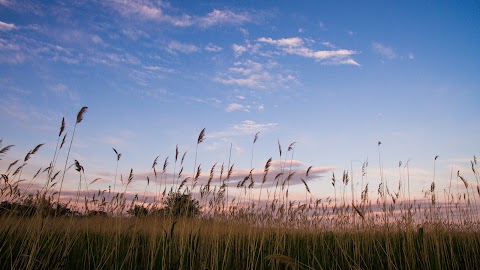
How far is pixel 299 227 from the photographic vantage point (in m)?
7.34

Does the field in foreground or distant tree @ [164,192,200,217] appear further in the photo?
distant tree @ [164,192,200,217]

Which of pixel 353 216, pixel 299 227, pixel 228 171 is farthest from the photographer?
pixel 299 227

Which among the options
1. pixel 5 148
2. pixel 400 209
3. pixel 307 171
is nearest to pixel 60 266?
pixel 5 148

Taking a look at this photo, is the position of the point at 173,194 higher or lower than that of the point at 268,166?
lower

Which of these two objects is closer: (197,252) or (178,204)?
(197,252)

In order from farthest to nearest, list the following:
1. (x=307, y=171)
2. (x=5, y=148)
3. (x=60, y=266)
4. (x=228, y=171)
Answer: (x=307, y=171), (x=228, y=171), (x=5, y=148), (x=60, y=266)

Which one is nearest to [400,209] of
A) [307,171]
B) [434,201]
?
[434,201]

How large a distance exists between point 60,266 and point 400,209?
6.19m

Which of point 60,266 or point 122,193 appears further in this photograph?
point 122,193

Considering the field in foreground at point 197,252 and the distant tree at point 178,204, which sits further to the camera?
the distant tree at point 178,204

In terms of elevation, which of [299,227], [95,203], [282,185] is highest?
[282,185]

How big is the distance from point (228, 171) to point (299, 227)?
10.2 ft

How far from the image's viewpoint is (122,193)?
6.32m

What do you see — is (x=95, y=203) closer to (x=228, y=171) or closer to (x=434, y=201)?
(x=228, y=171)
